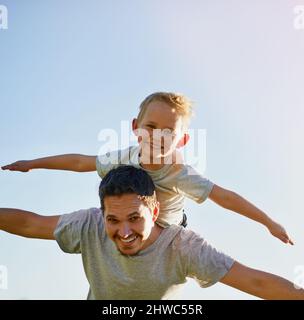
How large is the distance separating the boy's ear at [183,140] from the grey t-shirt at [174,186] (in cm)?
28

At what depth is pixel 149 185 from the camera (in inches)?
189

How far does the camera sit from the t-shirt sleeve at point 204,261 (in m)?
4.57

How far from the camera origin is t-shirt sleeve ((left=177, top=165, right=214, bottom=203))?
19.0 feet

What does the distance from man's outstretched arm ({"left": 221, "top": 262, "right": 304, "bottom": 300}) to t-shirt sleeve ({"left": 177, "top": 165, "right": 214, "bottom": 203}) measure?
51.4 inches

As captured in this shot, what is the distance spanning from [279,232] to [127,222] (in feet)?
5.70

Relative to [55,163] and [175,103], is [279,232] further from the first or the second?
[55,163]

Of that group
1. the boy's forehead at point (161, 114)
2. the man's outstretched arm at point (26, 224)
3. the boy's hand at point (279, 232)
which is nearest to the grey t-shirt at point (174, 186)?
the boy's forehead at point (161, 114)

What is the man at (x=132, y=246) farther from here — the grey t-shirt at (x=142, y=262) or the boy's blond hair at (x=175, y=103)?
the boy's blond hair at (x=175, y=103)

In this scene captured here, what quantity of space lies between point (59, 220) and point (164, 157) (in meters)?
1.44

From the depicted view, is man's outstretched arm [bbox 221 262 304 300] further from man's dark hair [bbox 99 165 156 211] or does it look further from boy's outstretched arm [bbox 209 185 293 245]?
boy's outstretched arm [bbox 209 185 293 245]

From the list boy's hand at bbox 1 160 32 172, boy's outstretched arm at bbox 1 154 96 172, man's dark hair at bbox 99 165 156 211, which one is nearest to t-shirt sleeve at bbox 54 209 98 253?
man's dark hair at bbox 99 165 156 211

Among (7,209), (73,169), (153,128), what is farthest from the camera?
(73,169)
